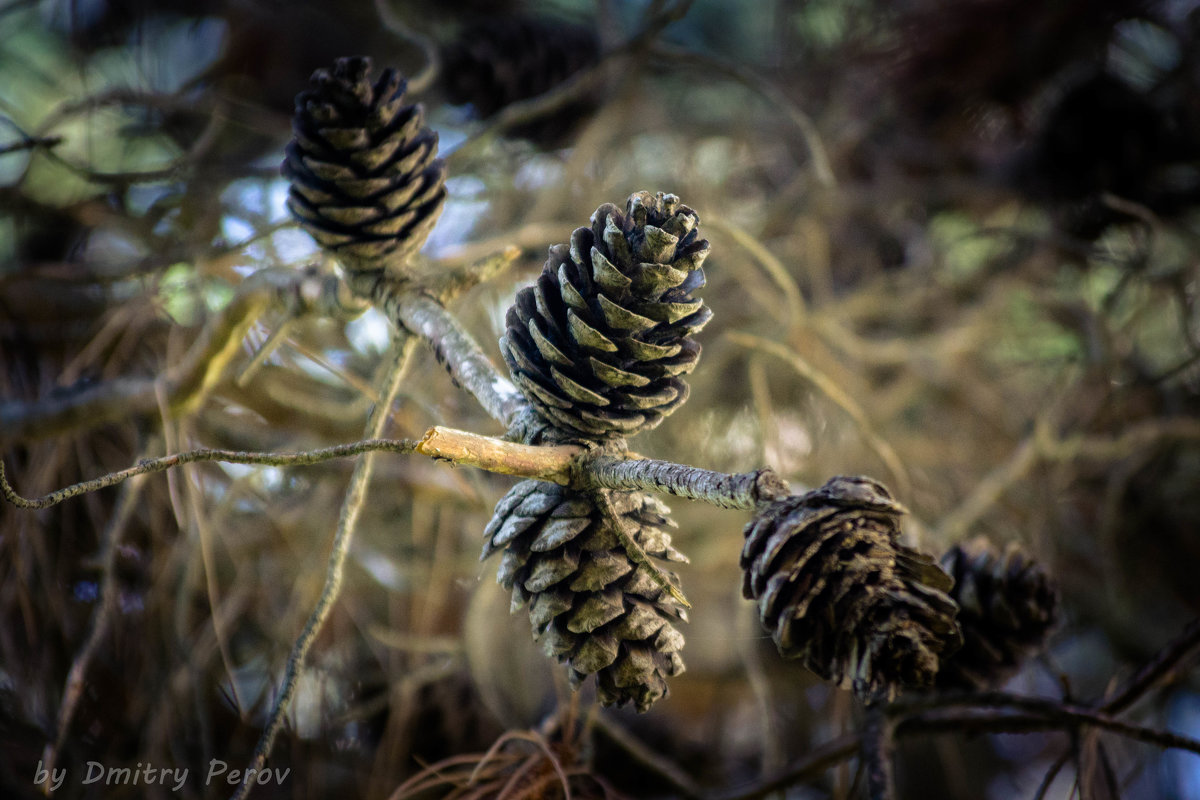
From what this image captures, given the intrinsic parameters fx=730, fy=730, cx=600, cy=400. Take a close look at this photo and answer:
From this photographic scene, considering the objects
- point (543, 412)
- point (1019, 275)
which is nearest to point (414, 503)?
point (543, 412)

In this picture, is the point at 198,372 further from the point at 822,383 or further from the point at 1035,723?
the point at 1035,723

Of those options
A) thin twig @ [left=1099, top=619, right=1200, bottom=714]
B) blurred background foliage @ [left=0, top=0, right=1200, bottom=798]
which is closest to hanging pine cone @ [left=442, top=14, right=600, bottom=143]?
blurred background foliage @ [left=0, top=0, right=1200, bottom=798]

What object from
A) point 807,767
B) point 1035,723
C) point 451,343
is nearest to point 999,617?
point 1035,723

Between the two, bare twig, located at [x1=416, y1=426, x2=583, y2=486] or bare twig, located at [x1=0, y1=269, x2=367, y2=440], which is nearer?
bare twig, located at [x1=416, y1=426, x2=583, y2=486]

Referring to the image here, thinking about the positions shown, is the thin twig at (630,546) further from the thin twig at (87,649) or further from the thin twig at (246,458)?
the thin twig at (87,649)

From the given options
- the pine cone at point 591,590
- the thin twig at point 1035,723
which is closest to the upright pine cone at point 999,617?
the thin twig at point 1035,723

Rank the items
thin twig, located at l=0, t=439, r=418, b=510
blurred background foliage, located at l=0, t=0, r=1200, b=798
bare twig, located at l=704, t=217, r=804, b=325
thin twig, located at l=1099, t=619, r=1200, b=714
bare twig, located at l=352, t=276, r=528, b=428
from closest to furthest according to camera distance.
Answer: thin twig, located at l=0, t=439, r=418, b=510 → bare twig, located at l=352, t=276, r=528, b=428 → thin twig, located at l=1099, t=619, r=1200, b=714 → bare twig, located at l=704, t=217, r=804, b=325 → blurred background foliage, located at l=0, t=0, r=1200, b=798

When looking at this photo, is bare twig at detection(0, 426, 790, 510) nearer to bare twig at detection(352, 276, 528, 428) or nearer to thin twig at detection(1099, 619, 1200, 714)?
bare twig at detection(352, 276, 528, 428)
